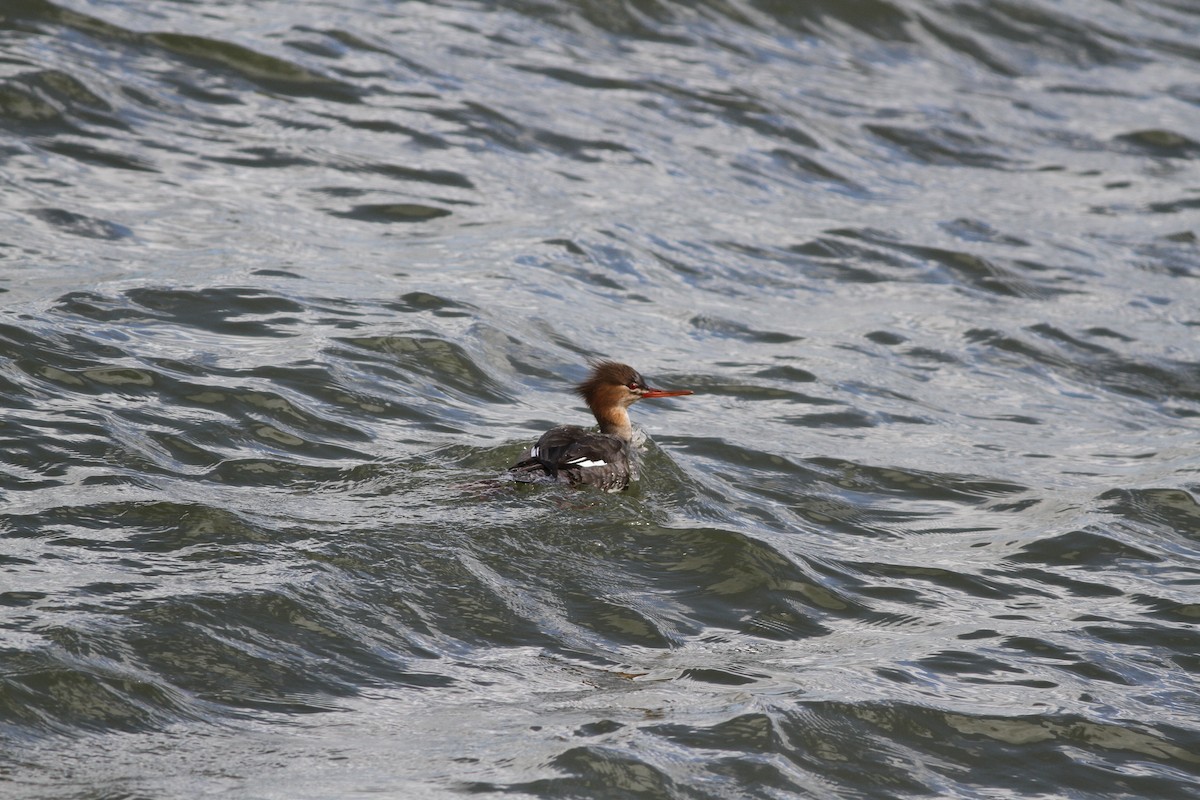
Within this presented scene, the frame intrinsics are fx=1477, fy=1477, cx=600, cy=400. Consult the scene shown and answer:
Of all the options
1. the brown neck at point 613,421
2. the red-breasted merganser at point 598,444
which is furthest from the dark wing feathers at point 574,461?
the brown neck at point 613,421

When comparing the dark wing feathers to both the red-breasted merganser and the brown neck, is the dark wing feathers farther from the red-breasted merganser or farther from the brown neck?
the brown neck

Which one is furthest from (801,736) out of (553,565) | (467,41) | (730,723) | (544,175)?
(467,41)

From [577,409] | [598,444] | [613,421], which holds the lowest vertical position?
[577,409]

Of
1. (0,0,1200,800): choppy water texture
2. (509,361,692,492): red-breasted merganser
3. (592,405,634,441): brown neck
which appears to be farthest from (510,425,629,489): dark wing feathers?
(592,405,634,441): brown neck

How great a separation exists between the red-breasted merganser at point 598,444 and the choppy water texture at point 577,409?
0.42 ft

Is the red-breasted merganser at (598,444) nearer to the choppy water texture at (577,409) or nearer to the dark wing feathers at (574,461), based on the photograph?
the dark wing feathers at (574,461)

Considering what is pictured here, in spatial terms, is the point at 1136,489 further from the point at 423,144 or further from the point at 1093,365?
the point at 423,144

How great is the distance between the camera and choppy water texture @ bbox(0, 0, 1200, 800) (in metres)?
5.20

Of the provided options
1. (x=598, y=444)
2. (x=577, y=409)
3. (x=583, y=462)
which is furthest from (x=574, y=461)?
(x=577, y=409)

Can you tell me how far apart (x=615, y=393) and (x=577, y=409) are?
0.66m

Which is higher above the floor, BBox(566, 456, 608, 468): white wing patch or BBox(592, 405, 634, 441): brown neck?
BBox(566, 456, 608, 468): white wing patch

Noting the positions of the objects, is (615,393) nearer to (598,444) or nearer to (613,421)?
(613,421)

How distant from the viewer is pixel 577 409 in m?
8.76

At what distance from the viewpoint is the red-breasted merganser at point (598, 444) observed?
23.4ft
